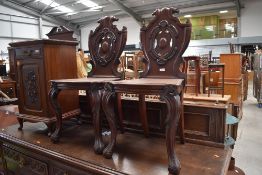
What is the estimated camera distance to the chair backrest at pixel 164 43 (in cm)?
165

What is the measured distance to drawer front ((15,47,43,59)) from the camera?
6.26 feet

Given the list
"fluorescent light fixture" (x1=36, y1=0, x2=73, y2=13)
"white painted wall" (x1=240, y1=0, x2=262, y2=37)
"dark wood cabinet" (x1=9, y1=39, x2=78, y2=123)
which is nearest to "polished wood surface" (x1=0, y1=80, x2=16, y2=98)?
"dark wood cabinet" (x1=9, y1=39, x2=78, y2=123)

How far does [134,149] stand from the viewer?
5.56 feet

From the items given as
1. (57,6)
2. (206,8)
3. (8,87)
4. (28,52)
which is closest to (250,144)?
(28,52)

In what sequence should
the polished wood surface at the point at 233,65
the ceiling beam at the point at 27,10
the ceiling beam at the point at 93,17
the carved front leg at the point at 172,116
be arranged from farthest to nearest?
the ceiling beam at the point at 93,17
the ceiling beam at the point at 27,10
the polished wood surface at the point at 233,65
the carved front leg at the point at 172,116

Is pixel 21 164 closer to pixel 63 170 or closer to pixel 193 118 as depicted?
pixel 63 170

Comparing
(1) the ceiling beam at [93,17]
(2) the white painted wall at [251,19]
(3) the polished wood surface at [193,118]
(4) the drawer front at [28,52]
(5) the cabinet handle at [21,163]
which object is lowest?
(5) the cabinet handle at [21,163]

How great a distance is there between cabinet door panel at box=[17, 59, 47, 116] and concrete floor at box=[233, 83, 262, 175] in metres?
2.59

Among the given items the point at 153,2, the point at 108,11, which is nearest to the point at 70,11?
the point at 108,11

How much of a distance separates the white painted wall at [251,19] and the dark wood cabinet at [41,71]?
1156 centimetres

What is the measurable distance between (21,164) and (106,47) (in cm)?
129

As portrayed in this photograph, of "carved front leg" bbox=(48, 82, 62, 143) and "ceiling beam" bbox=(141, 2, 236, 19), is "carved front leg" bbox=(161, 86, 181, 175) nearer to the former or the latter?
"carved front leg" bbox=(48, 82, 62, 143)

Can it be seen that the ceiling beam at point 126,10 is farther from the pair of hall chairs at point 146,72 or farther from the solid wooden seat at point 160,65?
the solid wooden seat at point 160,65

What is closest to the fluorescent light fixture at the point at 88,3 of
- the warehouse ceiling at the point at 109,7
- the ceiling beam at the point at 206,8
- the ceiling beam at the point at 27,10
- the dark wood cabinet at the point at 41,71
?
the warehouse ceiling at the point at 109,7
